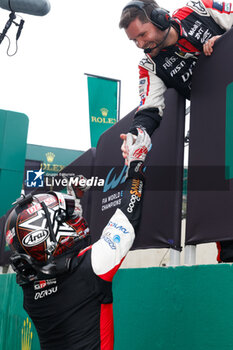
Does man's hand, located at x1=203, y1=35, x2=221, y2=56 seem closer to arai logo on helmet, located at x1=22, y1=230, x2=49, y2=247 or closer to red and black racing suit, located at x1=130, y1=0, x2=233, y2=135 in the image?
red and black racing suit, located at x1=130, y1=0, x2=233, y2=135

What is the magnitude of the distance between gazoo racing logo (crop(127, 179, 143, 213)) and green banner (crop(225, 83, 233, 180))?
467 mm

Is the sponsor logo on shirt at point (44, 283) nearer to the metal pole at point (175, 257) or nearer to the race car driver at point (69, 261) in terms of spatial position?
the race car driver at point (69, 261)

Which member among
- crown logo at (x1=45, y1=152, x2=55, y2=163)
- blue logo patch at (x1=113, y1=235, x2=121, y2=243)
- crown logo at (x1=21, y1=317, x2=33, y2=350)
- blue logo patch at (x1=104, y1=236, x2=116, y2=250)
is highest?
crown logo at (x1=45, y1=152, x2=55, y2=163)

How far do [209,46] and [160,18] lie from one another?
1.10 feet

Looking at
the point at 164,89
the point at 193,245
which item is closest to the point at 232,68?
the point at 164,89

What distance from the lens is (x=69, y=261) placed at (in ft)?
7.38

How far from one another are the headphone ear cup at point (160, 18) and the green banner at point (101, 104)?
7.59 meters

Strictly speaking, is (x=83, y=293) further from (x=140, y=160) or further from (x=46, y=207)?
(x=140, y=160)

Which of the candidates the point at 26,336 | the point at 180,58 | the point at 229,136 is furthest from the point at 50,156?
the point at 229,136

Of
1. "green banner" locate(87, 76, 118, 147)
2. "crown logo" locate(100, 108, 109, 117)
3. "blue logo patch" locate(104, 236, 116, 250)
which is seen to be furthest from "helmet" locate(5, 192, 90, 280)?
"crown logo" locate(100, 108, 109, 117)

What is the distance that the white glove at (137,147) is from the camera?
2.44 metres

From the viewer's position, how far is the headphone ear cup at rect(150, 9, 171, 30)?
8.13 feet

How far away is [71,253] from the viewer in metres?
2.39

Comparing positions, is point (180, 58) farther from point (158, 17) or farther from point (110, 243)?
point (110, 243)
